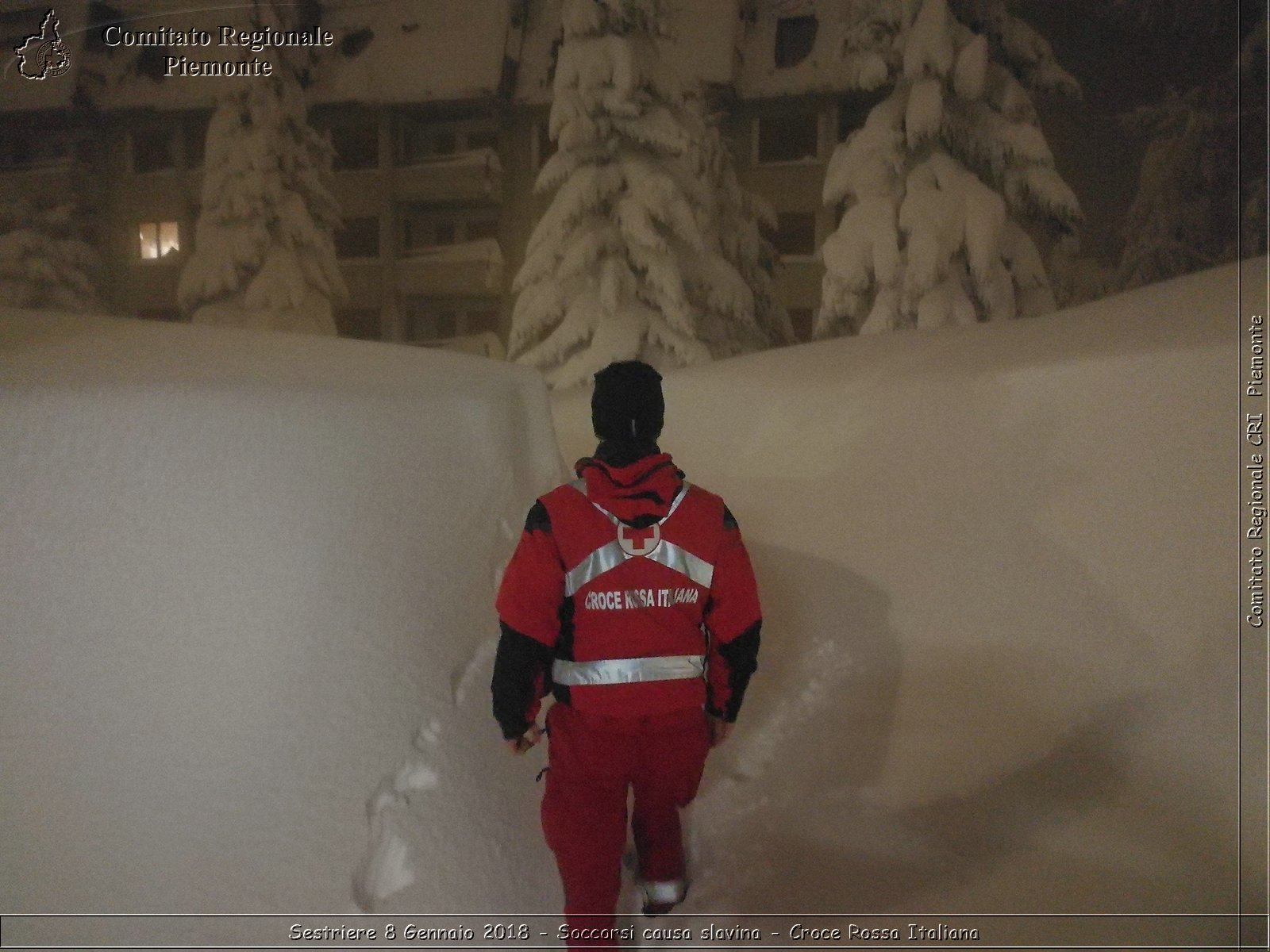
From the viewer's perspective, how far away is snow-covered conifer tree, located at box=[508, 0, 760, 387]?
32.6 ft

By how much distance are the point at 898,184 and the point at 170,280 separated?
1388 cm

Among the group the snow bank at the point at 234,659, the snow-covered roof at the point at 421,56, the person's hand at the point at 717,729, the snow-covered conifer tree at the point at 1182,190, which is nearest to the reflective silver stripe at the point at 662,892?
the snow bank at the point at 234,659

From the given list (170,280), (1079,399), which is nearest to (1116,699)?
(1079,399)

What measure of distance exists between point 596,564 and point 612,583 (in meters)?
0.08

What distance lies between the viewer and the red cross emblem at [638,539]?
7.92 ft

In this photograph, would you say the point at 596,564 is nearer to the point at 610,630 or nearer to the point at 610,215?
the point at 610,630

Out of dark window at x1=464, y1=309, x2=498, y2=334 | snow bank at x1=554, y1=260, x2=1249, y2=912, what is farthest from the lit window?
snow bank at x1=554, y1=260, x2=1249, y2=912

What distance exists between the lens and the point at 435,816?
2566mm

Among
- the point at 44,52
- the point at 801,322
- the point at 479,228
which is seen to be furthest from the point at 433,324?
the point at 44,52

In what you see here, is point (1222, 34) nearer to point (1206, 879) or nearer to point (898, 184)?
point (898, 184)

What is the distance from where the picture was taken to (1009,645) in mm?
3518

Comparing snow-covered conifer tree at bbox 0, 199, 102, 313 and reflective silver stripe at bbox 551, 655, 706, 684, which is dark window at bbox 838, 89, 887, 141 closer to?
snow-covered conifer tree at bbox 0, 199, 102, 313

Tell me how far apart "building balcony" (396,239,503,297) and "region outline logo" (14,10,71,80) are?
36.0 ft

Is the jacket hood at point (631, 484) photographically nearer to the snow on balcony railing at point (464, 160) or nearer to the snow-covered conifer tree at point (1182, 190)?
the snow-covered conifer tree at point (1182, 190)
